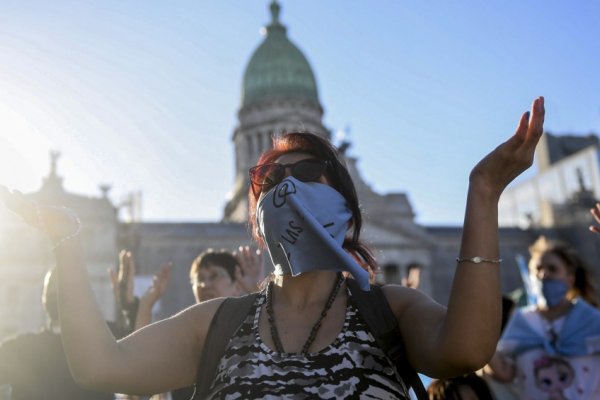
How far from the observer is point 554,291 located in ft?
16.8

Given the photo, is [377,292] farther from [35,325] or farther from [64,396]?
[35,325]

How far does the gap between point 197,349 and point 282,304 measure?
1.09 feet

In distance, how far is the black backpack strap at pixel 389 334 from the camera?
2.21 m

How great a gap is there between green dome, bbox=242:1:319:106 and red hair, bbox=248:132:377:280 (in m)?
51.5

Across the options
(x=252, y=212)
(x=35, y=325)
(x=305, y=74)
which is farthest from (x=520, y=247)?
(x=252, y=212)

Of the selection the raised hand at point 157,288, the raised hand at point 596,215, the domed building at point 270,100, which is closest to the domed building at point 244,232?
the domed building at point 270,100

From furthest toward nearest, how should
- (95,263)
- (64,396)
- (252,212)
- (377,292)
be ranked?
1. (95,263)
2. (64,396)
3. (252,212)
4. (377,292)

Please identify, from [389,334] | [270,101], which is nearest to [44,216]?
[389,334]

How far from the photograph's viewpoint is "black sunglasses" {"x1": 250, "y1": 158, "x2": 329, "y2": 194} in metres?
2.48

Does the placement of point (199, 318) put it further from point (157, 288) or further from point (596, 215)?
point (157, 288)

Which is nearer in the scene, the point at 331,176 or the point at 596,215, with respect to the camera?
the point at 331,176

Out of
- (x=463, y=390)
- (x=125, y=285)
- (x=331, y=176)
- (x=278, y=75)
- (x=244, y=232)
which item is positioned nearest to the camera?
(x=331, y=176)

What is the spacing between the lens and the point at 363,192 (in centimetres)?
4319

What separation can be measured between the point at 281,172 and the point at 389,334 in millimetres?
707
